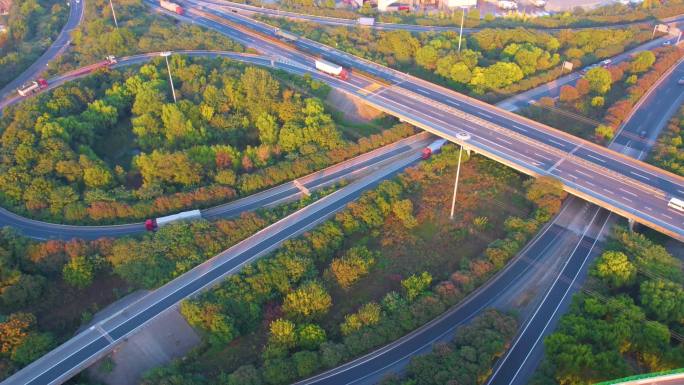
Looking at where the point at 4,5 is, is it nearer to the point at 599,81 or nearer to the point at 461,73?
the point at 461,73

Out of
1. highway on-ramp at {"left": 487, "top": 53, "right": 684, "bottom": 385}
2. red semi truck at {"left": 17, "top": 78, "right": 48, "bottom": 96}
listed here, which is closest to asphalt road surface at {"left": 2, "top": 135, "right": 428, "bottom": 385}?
highway on-ramp at {"left": 487, "top": 53, "right": 684, "bottom": 385}

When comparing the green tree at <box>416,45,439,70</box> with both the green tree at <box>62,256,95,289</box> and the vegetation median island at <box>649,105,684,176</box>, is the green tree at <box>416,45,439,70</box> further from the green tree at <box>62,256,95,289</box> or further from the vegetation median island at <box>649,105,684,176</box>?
the green tree at <box>62,256,95,289</box>

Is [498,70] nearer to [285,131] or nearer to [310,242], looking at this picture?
[285,131]

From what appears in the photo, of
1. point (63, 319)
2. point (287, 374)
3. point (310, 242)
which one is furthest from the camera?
point (310, 242)

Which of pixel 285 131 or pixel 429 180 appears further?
pixel 285 131

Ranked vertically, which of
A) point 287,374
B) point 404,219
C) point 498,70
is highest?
point 498,70

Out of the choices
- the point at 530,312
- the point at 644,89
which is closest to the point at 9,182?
the point at 530,312
